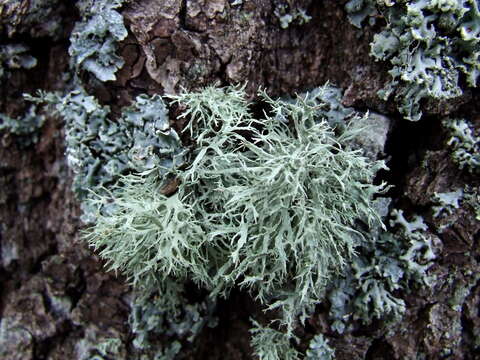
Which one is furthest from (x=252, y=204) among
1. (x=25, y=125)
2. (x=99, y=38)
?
(x=25, y=125)

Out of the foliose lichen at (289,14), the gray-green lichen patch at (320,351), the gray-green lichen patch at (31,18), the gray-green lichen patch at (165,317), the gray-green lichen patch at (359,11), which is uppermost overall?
the gray-green lichen patch at (359,11)

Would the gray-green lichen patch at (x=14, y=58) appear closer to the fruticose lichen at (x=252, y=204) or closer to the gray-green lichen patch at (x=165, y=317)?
the fruticose lichen at (x=252, y=204)

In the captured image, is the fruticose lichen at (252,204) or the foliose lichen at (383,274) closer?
the fruticose lichen at (252,204)

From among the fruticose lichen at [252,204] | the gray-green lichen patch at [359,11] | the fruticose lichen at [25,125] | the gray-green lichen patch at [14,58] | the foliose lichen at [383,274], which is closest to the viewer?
the fruticose lichen at [252,204]

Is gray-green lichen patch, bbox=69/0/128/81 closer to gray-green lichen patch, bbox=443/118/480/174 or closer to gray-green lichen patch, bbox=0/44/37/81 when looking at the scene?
gray-green lichen patch, bbox=0/44/37/81

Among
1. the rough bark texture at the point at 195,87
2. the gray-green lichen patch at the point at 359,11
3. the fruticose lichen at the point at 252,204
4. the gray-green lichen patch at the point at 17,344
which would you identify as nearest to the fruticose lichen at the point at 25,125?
the rough bark texture at the point at 195,87

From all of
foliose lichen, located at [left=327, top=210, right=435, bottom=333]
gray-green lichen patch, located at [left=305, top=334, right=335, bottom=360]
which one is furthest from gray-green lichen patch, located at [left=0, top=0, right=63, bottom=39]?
gray-green lichen patch, located at [left=305, top=334, right=335, bottom=360]

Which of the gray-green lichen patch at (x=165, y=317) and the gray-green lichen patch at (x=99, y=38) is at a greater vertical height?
the gray-green lichen patch at (x=99, y=38)
